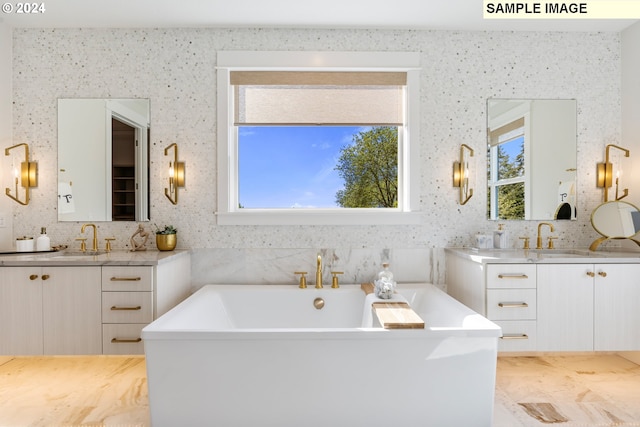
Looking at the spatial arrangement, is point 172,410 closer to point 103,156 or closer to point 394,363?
point 394,363

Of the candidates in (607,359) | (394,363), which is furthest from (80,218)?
(607,359)

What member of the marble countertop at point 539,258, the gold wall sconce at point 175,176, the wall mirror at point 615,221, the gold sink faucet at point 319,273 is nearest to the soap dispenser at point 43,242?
the gold wall sconce at point 175,176

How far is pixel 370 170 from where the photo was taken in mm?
3086

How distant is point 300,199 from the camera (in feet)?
10.0

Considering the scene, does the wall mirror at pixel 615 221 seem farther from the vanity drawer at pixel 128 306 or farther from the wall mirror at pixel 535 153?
the vanity drawer at pixel 128 306

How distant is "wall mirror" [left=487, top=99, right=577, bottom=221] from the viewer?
9.64 feet

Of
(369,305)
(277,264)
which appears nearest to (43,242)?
(277,264)

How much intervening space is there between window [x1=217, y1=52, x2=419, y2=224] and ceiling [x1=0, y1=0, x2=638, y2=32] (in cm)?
23

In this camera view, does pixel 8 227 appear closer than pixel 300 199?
Yes

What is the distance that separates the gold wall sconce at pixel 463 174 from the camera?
2.88 meters

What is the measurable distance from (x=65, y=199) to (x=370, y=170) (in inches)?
93.1

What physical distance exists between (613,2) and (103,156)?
3898 millimetres

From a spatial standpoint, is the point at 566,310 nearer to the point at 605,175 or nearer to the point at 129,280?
the point at 605,175

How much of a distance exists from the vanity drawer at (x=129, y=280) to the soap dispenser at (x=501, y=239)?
2405 mm
